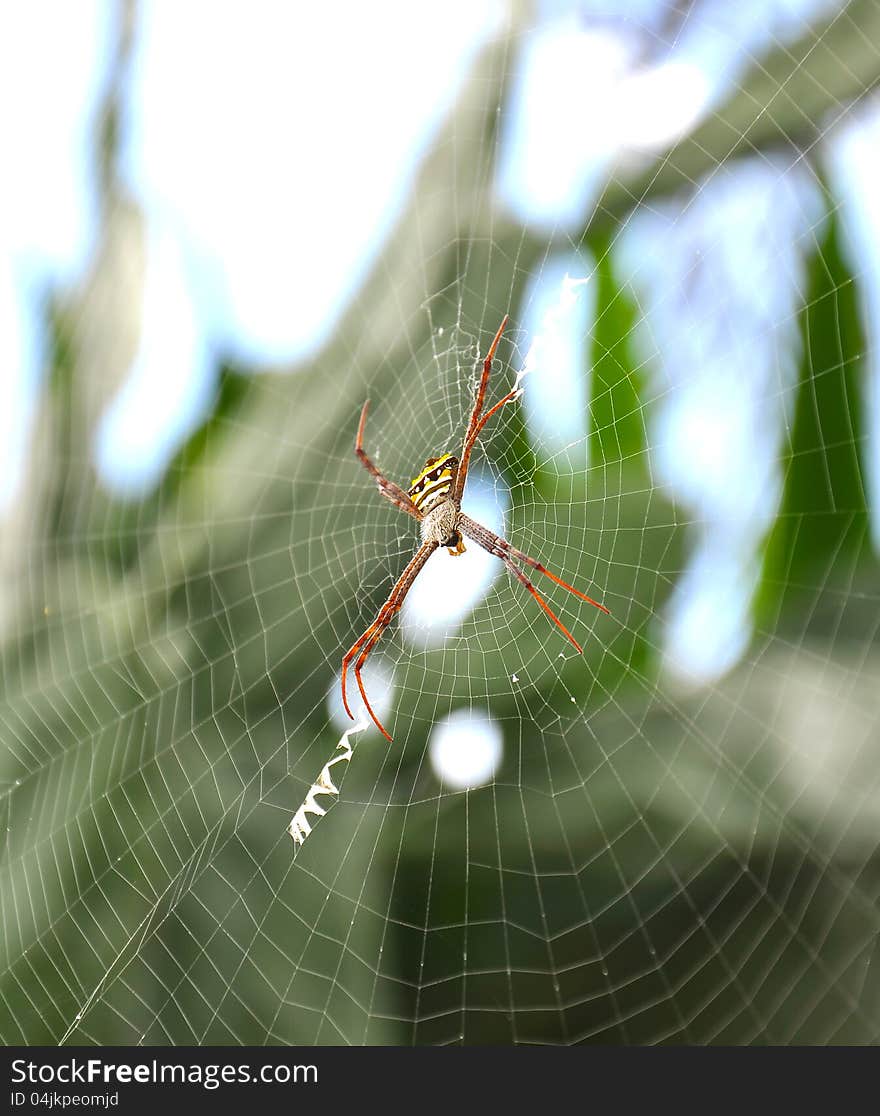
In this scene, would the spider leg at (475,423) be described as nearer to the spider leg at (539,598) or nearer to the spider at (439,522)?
the spider at (439,522)

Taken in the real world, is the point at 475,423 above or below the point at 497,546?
above

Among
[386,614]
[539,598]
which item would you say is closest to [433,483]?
[386,614]

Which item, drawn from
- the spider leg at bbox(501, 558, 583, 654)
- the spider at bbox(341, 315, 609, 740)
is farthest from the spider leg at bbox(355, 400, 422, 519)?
the spider leg at bbox(501, 558, 583, 654)

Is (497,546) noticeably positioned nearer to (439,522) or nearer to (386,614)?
(439,522)

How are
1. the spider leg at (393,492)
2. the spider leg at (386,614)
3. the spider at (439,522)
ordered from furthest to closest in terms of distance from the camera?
the spider leg at (393,492), the spider leg at (386,614), the spider at (439,522)

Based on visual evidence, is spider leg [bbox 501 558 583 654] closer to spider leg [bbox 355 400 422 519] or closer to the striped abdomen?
the striped abdomen

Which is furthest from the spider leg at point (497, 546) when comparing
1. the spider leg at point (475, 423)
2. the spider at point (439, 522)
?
the spider leg at point (475, 423)
